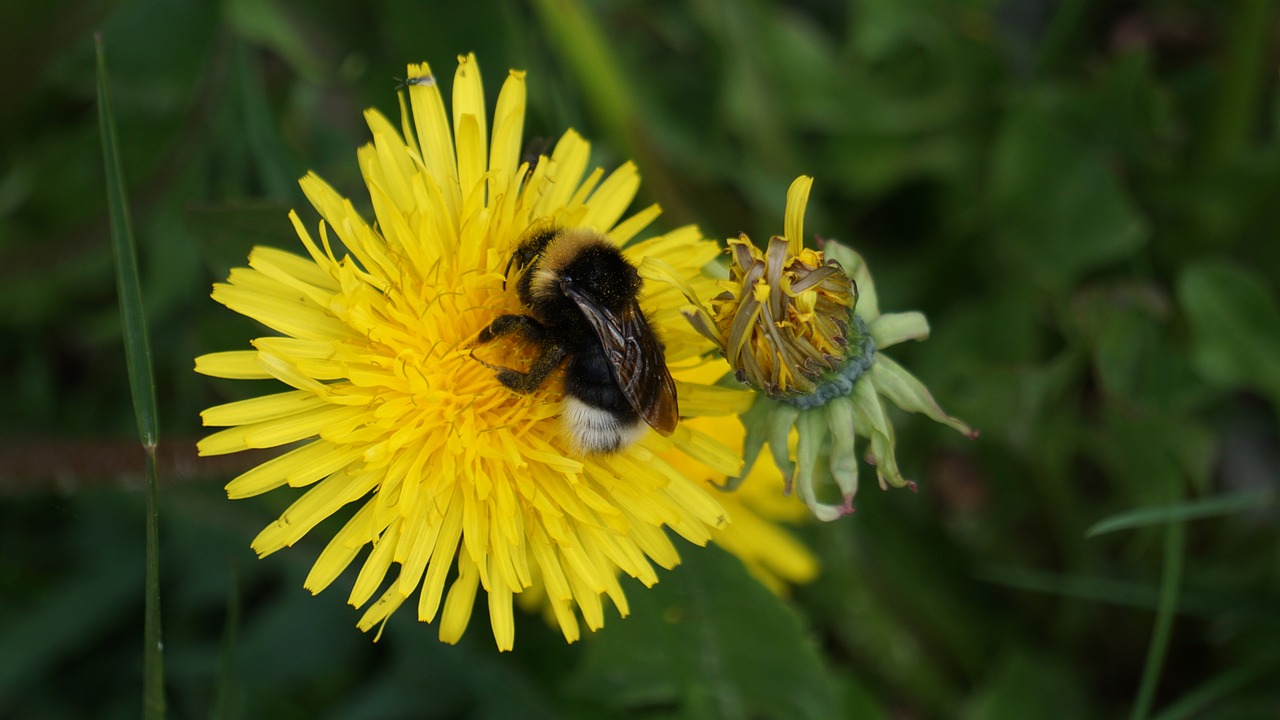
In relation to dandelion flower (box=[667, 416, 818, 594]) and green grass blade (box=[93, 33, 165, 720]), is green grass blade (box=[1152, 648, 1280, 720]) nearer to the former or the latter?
dandelion flower (box=[667, 416, 818, 594])

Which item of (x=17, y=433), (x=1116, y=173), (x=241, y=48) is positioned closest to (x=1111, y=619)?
(x=1116, y=173)

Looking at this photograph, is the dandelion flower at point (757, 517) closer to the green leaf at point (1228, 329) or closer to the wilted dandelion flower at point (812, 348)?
the wilted dandelion flower at point (812, 348)

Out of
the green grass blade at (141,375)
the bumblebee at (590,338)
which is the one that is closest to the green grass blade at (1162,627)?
the bumblebee at (590,338)

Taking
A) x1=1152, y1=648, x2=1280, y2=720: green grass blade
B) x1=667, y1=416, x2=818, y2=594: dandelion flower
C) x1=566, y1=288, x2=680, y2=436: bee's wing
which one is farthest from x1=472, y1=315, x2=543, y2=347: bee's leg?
x1=1152, y1=648, x2=1280, y2=720: green grass blade

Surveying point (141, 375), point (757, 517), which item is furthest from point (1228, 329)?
point (141, 375)

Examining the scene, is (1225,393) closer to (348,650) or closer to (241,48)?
(348,650)

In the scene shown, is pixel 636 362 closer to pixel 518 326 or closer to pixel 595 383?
pixel 595 383
